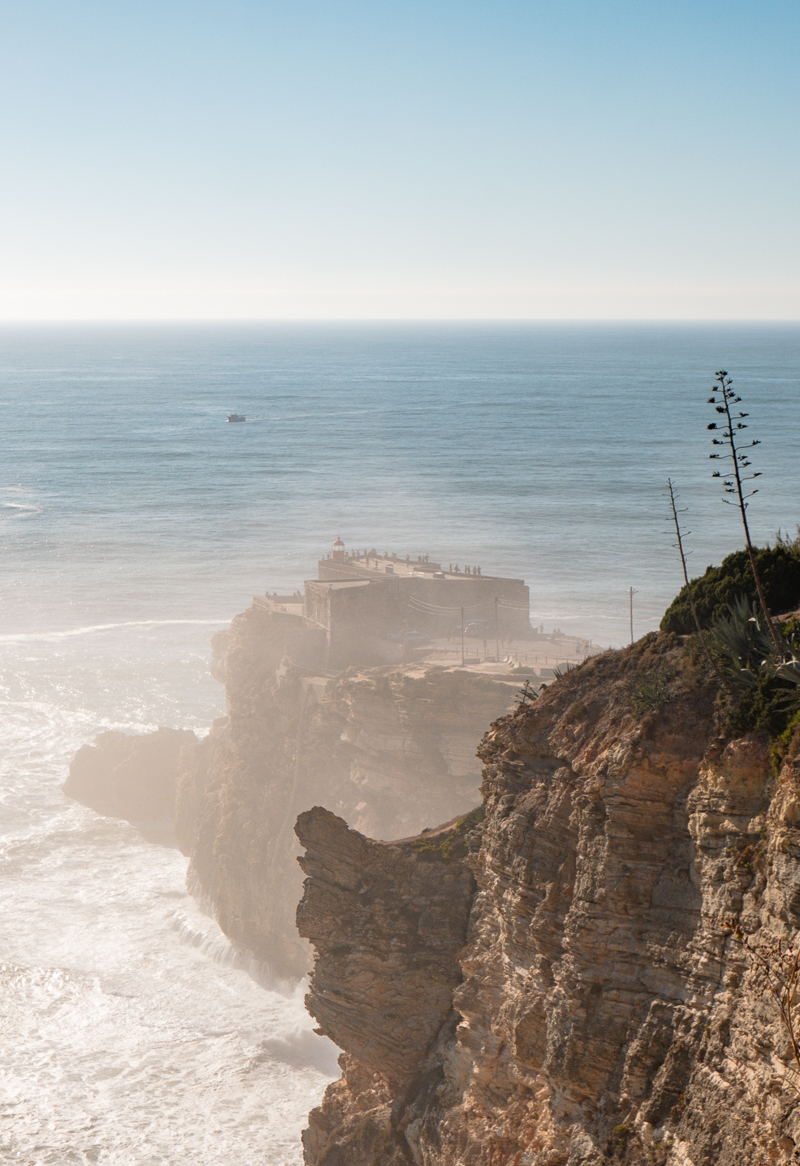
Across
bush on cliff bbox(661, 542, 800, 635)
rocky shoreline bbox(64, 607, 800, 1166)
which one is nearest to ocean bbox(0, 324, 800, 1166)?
rocky shoreline bbox(64, 607, 800, 1166)

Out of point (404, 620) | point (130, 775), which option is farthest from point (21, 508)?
point (404, 620)

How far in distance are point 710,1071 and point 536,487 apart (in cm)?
13460

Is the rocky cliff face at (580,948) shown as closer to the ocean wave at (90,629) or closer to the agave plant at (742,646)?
the agave plant at (742,646)

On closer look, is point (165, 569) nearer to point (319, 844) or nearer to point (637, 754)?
point (319, 844)

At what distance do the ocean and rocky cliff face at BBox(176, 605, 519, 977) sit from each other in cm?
197

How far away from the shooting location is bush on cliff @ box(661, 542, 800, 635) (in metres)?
18.3

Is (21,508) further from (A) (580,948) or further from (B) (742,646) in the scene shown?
(B) (742,646)

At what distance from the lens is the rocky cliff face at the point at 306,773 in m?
45.3

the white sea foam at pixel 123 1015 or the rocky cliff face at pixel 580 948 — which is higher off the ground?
the rocky cliff face at pixel 580 948

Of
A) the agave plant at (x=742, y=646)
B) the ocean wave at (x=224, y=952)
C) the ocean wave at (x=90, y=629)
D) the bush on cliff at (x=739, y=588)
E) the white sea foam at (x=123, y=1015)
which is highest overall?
the bush on cliff at (x=739, y=588)

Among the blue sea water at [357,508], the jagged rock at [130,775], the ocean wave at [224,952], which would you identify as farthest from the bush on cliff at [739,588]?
the blue sea water at [357,508]

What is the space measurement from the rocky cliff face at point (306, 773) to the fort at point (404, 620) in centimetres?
207

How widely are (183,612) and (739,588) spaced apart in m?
82.7

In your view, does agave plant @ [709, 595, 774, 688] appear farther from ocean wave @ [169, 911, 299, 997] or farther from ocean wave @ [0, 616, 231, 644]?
ocean wave @ [0, 616, 231, 644]
